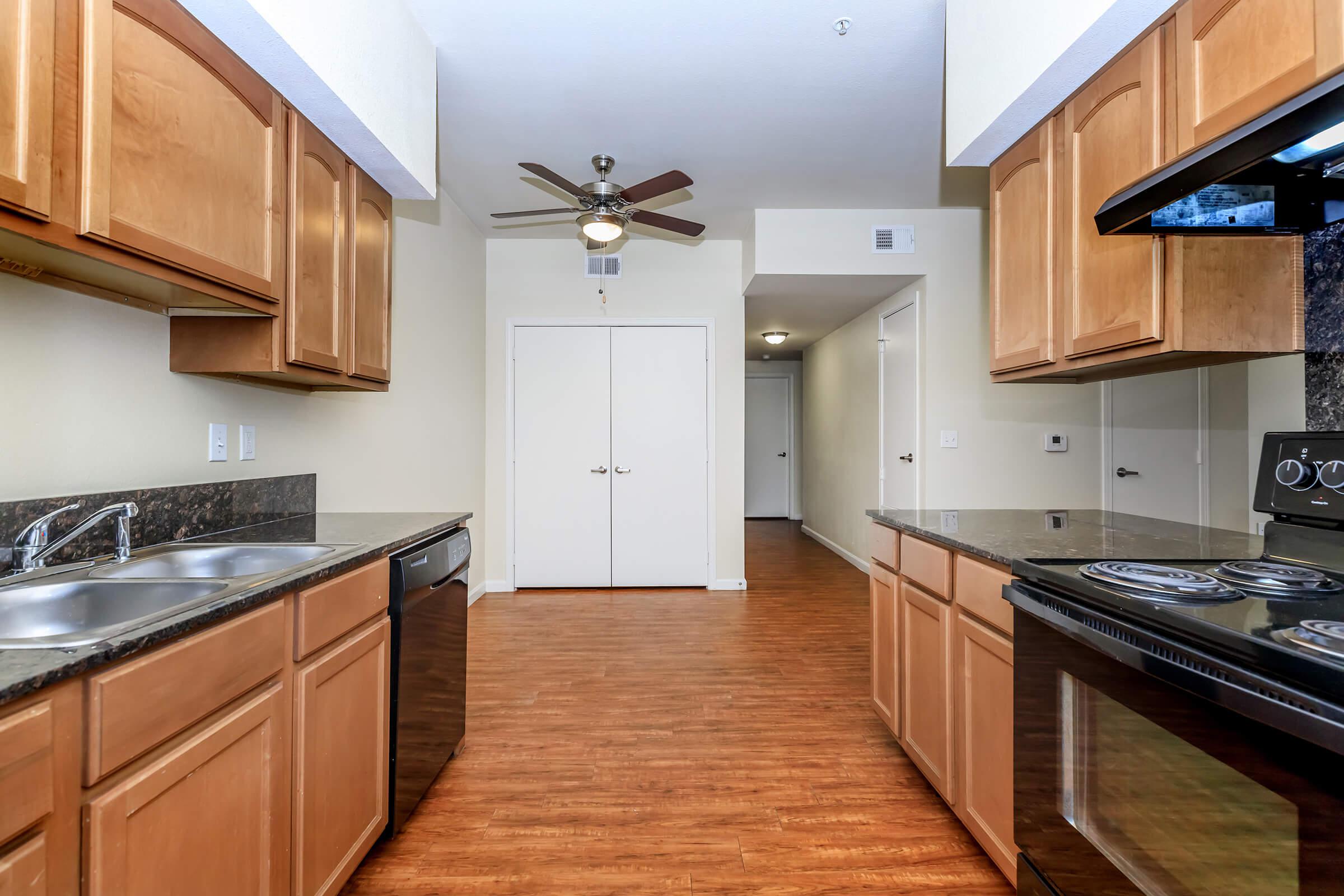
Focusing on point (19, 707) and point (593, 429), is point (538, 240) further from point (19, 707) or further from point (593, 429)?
point (19, 707)

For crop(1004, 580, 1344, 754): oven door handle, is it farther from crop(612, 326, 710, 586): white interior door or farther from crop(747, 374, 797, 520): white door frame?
crop(747, 374, 797, 520): white door frame

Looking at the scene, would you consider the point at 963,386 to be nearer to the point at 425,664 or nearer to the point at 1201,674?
the point at 1201,674

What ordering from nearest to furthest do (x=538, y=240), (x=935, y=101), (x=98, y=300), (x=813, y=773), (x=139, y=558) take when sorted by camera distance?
(x=139, y=558) → (x=98, y=300) → (x=813, y=773) → (x=935, y=101) → (x=538, y=240)

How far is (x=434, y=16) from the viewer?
222 centimetres

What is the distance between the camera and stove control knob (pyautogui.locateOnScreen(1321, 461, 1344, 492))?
4.21ft

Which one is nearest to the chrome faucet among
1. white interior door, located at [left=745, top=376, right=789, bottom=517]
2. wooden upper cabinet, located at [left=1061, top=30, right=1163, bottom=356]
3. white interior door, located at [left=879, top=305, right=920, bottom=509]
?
wooden upper cabinet, located at [left=1061, top=30, right=1163, bottom=356]

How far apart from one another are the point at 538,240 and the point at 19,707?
14.1 ft

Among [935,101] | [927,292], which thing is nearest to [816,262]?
[927,292]

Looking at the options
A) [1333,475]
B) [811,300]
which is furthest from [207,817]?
[811,300]

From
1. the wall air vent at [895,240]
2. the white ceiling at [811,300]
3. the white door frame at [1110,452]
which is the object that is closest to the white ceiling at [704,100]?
the wall air vent at [895,240]

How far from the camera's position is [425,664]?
1853 mm

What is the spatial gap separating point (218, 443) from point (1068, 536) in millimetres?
2571

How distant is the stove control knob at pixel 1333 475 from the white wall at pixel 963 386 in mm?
2703

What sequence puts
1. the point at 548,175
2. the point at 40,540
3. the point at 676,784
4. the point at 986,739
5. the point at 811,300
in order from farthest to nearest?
1. the point at 811,300
2. the point at 548,175
3. the point at 676,784
4. the point at 986,739
5. the point at 40,540
